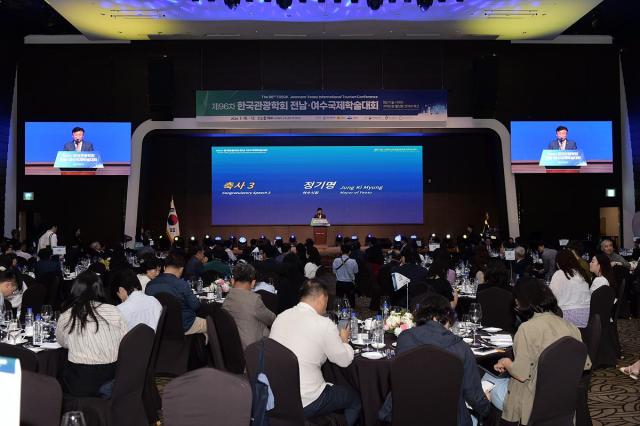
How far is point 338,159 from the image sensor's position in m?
19.7

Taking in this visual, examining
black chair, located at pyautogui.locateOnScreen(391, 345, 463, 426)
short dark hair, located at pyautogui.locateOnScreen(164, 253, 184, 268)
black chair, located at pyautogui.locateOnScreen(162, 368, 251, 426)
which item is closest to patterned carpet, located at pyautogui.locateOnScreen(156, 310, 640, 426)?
short dark hair, located at pyautogui.locateOnScreen(164, 253, 184, 268)

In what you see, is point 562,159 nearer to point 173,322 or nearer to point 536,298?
point 173,322

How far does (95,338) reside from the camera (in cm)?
437

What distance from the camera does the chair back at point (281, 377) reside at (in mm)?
3895

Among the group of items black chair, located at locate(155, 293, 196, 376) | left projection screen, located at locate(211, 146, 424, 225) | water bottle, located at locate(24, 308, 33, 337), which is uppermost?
left projection screen, located at locate(211, 146, 424, 225)

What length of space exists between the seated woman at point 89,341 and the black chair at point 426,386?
1.76m

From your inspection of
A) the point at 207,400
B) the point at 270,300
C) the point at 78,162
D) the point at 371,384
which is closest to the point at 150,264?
the point at 270,300

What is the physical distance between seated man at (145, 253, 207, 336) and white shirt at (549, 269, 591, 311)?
325 centimetres

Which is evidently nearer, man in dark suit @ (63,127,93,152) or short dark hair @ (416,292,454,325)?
short dark hair @ (416,292,454,325)

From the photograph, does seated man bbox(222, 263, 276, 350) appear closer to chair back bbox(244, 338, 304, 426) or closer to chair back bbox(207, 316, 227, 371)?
chair back bbox(207, 316, 227, 371)

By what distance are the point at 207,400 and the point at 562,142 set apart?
1670 cm

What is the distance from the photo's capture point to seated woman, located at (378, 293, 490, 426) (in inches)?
152

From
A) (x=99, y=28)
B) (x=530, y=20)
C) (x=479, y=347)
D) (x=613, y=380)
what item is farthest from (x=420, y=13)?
(x=479, y=347)

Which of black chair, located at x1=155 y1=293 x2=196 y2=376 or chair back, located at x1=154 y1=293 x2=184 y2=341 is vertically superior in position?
chair back, located at x1=154 y1=293 x2=184 y2=341
